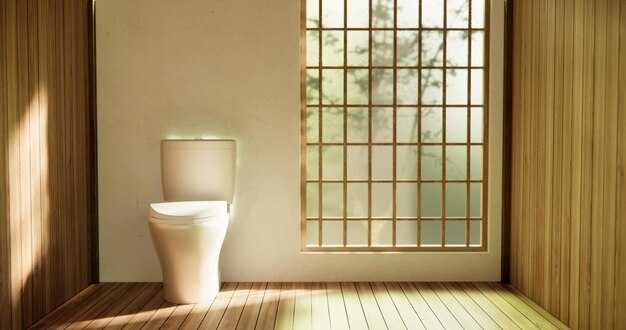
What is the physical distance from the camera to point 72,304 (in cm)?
256

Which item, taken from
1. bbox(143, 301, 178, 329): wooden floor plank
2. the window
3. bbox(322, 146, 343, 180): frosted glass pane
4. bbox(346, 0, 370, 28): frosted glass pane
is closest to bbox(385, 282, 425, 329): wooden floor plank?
the window

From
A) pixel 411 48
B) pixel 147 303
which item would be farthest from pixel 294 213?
pixel 411 48

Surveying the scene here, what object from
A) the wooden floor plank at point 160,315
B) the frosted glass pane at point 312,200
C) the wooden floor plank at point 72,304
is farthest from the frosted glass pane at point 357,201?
the wooden floor plank at point 72,304

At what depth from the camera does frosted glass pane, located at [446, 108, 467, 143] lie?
3.21 m

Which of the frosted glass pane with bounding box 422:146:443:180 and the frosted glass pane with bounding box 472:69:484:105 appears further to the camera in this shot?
the frosted glass pane with bounding box 422:146:443:180

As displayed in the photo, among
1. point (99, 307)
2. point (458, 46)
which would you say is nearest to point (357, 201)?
point (458, 46)

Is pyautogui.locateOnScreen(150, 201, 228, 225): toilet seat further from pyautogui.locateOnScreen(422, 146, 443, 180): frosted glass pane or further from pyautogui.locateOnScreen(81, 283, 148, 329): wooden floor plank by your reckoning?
pyautogui.locateOnScreen(422, 146, 443, 180): frosted glass pane

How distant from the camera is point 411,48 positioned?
3.32m

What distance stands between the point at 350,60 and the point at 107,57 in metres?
1.60

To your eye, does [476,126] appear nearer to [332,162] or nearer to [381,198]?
[381,198]

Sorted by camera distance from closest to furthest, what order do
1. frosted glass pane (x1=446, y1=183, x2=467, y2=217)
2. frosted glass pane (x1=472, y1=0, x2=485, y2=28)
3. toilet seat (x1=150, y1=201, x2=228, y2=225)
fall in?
toilet seat (x1=150, y1=201, x2=228, y2=225) → frosted glass pane (x1=472, y1=0, x2=485, y2=28) → frosted glass pane (x1=446, y1=183, x2=467, y2=217)

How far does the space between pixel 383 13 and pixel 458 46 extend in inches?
21.8

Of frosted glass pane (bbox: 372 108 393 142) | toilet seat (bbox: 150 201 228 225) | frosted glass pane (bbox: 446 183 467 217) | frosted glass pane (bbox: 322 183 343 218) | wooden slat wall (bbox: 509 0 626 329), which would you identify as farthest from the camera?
frosted glass pane (bbox: 322 183 343 218)

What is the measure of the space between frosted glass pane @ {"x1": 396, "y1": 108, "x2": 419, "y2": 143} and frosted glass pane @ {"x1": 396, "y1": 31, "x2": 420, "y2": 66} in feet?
1.09
